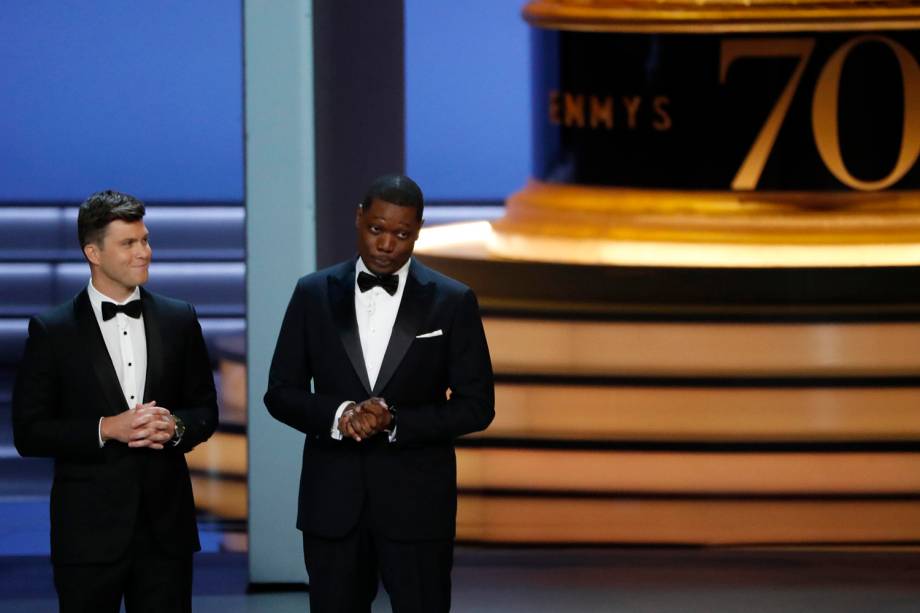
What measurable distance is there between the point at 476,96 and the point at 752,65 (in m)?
3.39

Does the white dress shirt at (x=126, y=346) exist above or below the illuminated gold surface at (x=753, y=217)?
above

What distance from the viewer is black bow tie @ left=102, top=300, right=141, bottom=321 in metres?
2.88

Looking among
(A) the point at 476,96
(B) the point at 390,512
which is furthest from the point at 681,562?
(A) the point at 476,96

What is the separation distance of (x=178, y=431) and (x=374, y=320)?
15.1 inches

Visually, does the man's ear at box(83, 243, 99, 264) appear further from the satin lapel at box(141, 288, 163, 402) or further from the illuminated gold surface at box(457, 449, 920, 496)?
the illuminated gold surface at box(457, 449, 920, 496)

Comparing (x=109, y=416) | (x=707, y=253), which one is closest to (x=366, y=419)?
(x=109, y=416)

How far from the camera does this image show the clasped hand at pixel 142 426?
283 centimetres

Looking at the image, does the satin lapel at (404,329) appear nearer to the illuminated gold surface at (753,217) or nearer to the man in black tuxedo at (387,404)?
the man in black tuxedo at (387,404)

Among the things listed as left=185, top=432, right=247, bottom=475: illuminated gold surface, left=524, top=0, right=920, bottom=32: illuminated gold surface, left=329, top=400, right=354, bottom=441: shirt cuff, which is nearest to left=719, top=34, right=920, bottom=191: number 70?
left=524, top=0, right=920, bottom=32: illuminated gold surface

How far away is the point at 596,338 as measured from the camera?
17.9 feet

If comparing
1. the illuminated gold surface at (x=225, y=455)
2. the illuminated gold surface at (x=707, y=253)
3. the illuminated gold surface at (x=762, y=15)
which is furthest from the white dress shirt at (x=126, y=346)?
the illuminated gold surface at (x=762, y=15)

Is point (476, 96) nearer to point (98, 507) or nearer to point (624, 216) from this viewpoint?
point (624, 216)

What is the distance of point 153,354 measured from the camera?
9.56 feet

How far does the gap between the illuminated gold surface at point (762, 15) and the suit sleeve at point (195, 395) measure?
3.57m
